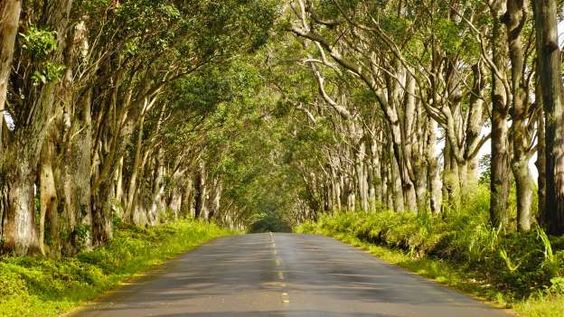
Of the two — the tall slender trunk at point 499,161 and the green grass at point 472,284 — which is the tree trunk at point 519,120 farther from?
the green grass at point 472,284

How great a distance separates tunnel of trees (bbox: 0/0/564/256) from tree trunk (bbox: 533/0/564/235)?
0.08ft

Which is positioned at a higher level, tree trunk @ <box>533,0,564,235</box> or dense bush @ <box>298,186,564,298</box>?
tree trunk @ <box>533,0,564,235</box>

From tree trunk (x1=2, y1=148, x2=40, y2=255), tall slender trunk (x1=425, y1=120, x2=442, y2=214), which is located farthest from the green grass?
tree trunk (x1=2, y1=148, x2=40, y2=255)

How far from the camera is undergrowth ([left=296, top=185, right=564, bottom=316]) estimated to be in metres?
13.2

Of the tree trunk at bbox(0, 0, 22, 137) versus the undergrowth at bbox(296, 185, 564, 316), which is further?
the undergrowth at bbox(296, 185, 564, 316)

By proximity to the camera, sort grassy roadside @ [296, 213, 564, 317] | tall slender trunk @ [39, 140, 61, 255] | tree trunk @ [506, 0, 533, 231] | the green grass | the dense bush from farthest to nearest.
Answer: tall slender trunk @ [39, 140, 61, 255] < tree trunk @ [506, 0, 533, 231] < the dense bush < grassy roadside @ [296, 213, 564, 317] < the green grass

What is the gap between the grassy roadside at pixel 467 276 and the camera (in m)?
12.2

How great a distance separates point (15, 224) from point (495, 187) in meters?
11.2

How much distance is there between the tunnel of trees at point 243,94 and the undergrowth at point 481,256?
0.72m

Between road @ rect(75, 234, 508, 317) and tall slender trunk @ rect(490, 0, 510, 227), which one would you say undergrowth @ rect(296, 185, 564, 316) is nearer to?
tall slender trunk @ rect(490, 0, 510, 227)

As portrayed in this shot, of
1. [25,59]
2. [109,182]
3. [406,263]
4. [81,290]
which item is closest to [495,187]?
[406,263]

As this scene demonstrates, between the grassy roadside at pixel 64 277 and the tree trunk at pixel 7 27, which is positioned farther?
the grassy roadside at pixel 64 277

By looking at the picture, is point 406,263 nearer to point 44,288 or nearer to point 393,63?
point 393,63

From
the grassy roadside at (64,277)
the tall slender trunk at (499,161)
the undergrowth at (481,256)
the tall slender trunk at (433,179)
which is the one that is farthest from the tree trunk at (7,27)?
the tall slender trunk at (433,179)
